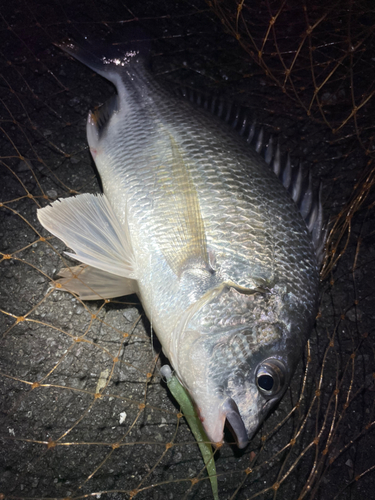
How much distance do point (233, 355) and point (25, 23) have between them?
2.20 m

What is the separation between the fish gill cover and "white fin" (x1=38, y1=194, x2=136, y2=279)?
0.61ft

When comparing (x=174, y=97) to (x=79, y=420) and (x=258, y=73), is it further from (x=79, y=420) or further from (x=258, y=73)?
(x=79, y=420)

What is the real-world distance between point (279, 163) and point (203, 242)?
70 centimetres

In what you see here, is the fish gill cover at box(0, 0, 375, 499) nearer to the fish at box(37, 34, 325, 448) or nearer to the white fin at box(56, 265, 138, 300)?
the white fin at box(56, 265, 138, 300)

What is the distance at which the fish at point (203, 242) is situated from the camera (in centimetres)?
147

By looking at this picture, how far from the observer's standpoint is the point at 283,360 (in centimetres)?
150

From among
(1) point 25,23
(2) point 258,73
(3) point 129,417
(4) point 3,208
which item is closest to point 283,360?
(3) point 129,417

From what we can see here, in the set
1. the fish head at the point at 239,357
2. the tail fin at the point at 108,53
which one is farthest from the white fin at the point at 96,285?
the tail fin at the point at 108,53

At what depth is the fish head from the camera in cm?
142

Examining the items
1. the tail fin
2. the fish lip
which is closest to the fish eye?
the fish lip

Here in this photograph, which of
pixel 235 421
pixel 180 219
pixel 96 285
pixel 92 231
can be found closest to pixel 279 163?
pixel 180 219

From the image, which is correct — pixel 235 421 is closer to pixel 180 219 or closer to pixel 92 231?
pixel 180 219

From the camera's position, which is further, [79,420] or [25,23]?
[25,23]

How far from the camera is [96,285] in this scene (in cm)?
184
